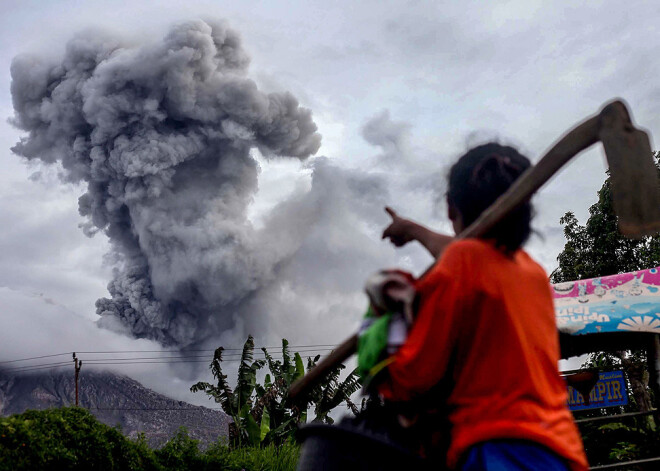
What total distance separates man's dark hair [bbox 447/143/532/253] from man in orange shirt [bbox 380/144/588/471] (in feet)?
0.39

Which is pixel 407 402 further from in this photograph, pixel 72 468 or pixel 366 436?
pixel 72 468

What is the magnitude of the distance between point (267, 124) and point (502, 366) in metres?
56.3

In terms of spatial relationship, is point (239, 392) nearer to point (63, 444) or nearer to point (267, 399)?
point (267, 399)

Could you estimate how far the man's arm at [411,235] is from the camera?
167 cm

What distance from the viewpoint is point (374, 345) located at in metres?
1.17

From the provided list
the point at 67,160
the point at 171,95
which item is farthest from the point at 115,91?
the point at 67,160

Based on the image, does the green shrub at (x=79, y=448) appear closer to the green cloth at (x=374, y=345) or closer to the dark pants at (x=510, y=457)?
the green cloth at (x=374, y=345)

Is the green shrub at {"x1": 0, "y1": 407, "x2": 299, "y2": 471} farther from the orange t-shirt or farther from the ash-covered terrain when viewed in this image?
the ash-covered terrain

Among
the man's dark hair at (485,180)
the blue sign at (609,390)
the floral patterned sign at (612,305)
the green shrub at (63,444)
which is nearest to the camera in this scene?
the man's dark hair at (485,180)

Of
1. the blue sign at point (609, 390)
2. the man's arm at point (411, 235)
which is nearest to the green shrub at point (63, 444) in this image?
the blue sign at point (609, 390)

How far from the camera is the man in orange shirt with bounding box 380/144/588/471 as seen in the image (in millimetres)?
1106

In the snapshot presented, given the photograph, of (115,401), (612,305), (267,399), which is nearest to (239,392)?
(267,399)

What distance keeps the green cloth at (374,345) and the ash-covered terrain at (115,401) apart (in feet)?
459

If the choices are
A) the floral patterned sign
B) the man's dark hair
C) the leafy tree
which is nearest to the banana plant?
the leafy tree
